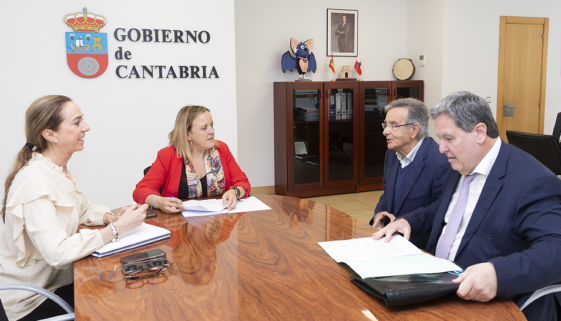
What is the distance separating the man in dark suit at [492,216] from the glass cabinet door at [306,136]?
12.5 feet

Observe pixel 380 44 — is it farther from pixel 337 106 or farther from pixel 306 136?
pixel 306 136

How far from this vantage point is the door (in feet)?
19.8

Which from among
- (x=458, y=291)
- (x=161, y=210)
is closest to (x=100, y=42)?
(x=161, y=210)

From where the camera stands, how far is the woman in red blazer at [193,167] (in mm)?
2631

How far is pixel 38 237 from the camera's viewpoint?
1.57m

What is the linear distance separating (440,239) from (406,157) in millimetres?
780

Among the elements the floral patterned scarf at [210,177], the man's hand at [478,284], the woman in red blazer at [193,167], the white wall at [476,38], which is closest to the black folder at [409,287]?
the man's hand at [478,284]

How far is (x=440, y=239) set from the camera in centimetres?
178

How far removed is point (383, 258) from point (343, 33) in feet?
16.5

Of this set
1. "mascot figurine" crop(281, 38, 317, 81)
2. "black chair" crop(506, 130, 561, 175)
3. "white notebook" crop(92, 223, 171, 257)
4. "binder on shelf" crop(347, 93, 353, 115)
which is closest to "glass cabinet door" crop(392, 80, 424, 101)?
"binder on shelf" crop(347, 93, 353, 115)

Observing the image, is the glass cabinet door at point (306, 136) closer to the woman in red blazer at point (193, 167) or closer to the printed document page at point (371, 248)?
the woman in red blazer at point (193, 167)

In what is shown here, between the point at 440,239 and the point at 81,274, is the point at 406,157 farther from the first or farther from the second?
the point at 81,274

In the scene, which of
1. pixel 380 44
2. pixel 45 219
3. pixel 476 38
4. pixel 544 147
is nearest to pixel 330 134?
pixel 380 44

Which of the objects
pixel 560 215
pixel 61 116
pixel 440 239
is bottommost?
pixel 440 239
